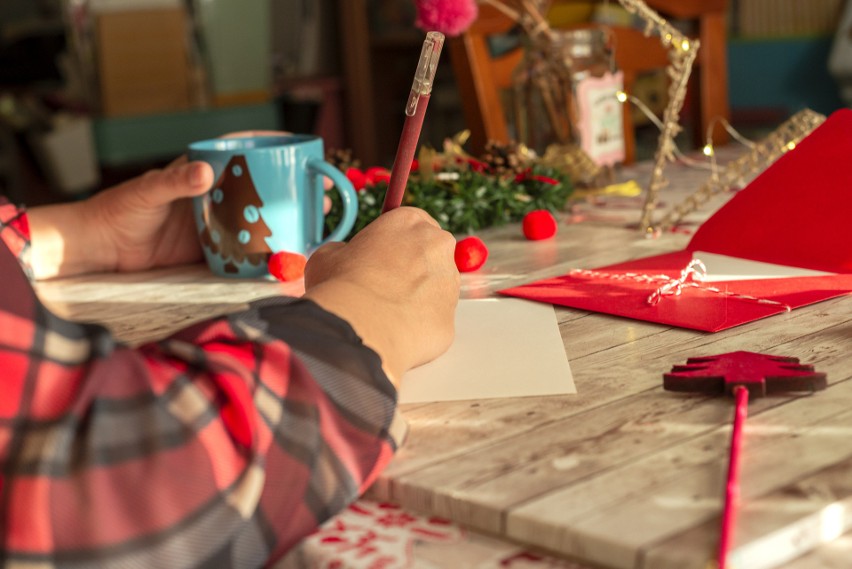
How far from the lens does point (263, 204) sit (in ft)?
3.10

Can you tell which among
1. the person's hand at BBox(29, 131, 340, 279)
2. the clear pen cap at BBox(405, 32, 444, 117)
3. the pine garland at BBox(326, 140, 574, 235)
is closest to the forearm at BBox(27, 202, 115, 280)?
the person's hand at BBox(29, 131, 340, 279)

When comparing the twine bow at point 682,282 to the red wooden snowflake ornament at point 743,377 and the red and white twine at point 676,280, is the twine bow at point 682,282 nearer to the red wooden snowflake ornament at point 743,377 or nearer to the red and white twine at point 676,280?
the red and white twine at point 676,280

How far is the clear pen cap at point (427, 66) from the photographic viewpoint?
67 centimetres

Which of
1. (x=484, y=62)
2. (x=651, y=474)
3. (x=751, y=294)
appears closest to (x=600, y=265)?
(x=751, y=294)

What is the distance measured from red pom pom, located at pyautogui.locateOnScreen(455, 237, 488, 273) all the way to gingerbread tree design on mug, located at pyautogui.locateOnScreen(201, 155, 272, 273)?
0.58ft

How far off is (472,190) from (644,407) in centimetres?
58

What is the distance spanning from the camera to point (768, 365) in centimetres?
59

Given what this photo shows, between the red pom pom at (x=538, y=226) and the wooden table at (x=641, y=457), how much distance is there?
0.31 metres

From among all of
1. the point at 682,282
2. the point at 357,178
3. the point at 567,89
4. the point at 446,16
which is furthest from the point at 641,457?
the point at 567,89

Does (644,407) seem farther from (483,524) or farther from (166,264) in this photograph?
(166,264)

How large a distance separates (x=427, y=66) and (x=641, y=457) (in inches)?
12.2

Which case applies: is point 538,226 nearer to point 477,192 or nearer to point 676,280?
point 477,192

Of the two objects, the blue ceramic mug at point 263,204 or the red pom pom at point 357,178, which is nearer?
the blue ceramic mug at point 263,204

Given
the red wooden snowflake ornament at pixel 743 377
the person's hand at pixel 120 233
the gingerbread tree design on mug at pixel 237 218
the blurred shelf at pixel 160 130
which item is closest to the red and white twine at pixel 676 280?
the red wooden snowflake ornament at pixel 743 377
